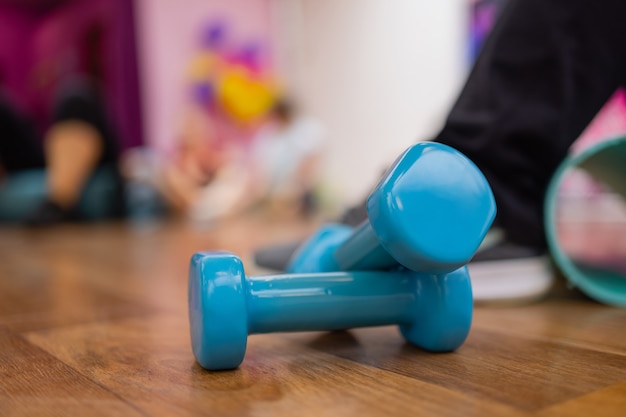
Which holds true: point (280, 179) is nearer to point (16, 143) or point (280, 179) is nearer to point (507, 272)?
point (16, 143)

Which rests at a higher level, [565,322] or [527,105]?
[527,105]

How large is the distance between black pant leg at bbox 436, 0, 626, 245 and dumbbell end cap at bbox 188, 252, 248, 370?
1.27 feet

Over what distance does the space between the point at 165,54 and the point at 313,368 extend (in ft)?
14.3

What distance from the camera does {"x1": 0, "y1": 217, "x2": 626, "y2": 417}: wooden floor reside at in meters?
0.42

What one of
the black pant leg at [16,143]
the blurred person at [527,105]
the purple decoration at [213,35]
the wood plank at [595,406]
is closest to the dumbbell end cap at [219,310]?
the wood plank at [595,406]

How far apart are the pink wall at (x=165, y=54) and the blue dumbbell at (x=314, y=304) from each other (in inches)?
161

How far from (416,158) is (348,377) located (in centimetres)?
18

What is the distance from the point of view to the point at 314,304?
1.73ft

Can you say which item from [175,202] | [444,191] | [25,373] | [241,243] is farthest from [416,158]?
[175,202]

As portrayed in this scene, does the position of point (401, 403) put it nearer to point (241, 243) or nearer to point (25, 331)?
point (25, 331)

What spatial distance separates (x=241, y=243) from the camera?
6.11ft

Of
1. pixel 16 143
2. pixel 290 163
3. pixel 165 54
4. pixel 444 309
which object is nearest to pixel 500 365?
pixel 444 309

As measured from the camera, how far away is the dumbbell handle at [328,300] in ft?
1.71

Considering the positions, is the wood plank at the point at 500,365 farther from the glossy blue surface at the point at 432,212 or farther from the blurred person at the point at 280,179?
the blurred person at the point at 280,179
